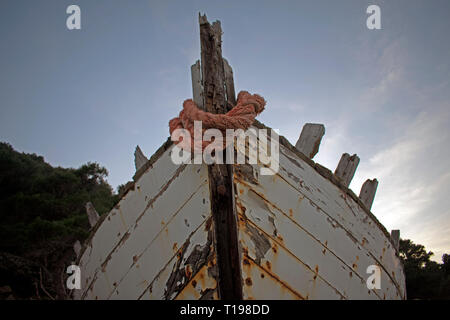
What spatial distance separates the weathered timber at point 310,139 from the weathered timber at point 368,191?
1.22 m

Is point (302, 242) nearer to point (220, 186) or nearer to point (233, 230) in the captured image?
A: point (233, 230)

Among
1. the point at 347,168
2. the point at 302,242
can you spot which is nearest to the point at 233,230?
the point at 302,242

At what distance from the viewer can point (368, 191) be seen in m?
3.25

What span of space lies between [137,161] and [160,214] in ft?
3.05

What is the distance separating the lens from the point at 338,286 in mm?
1924

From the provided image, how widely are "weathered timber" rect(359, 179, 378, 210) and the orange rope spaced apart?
204cm

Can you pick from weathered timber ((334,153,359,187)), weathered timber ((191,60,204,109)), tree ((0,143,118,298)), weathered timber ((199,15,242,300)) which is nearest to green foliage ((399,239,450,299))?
weathered timber ((334,153,359,187))

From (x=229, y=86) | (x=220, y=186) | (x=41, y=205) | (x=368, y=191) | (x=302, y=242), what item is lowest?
(x=302, y=242)

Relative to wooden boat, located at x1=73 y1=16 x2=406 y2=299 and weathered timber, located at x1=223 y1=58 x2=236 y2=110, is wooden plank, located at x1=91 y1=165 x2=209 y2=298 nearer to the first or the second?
wooden boat, located at x1=73 y1=16 x2=406 y2=299

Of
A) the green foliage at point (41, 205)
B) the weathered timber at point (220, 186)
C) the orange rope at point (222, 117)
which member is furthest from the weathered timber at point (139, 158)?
the green foliage at point (41, 205)

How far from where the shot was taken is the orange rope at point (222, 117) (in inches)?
68.4

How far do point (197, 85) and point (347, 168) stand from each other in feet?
5.75

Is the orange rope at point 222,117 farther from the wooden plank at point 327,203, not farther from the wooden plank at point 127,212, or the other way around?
the wooden plank at point 327,203
